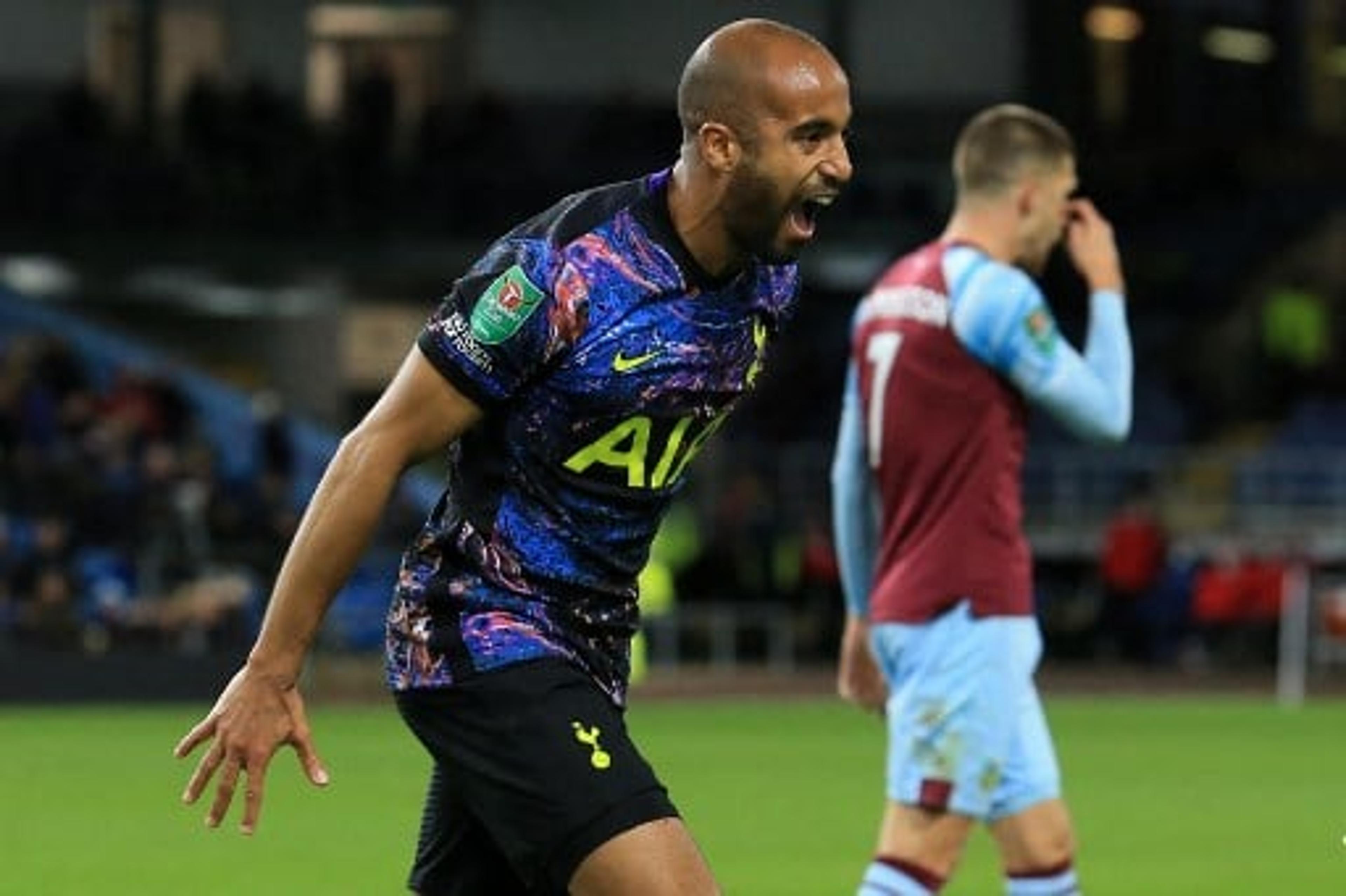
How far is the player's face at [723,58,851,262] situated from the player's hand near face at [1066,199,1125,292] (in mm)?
2109

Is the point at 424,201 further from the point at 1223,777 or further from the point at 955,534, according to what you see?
the point at 955,534

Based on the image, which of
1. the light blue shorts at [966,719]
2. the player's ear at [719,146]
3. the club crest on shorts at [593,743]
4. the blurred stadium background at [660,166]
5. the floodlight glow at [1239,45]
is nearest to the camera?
the club crest on shorts at [593,743]

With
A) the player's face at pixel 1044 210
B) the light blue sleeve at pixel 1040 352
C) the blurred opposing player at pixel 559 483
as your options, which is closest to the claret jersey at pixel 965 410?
the light blue sleeve at pixel 1040 352

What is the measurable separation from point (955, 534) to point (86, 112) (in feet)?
95.7

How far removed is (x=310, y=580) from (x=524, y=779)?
460 mm

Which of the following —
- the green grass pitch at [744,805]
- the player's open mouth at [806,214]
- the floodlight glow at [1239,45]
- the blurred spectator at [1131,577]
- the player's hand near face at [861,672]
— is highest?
the player's open mouth at [806,214]

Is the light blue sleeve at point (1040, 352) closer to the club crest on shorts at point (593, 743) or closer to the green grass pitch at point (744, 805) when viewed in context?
the club crest on shorts at point (593, 743)

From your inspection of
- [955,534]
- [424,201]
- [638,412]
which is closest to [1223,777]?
[955,534]

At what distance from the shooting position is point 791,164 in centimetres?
544

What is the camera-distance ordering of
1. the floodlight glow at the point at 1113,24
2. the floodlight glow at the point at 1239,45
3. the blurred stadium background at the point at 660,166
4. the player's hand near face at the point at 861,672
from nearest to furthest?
the player's hand near face at the point at 861,672, the blurred stadium background at the point at 660,166, the floodlight glow at the point at 1113,24, the floodlight glow at the point at 1239,45

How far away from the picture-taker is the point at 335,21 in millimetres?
39812

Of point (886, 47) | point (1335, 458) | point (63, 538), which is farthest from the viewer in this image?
point (886, 47)

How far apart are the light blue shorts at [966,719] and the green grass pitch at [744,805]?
377 centimetres

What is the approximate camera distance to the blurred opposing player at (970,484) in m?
7.35
